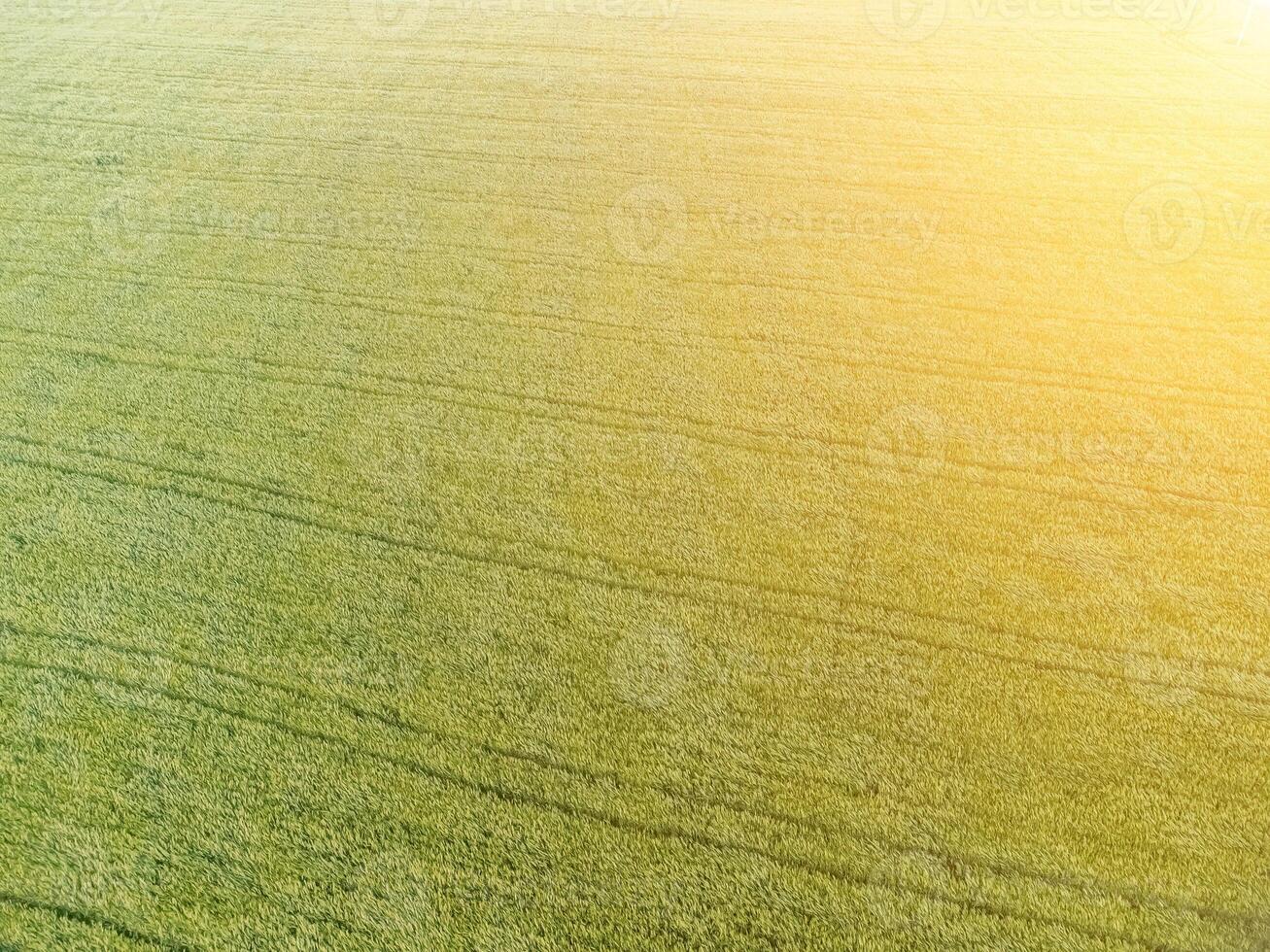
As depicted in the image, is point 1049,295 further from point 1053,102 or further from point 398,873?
point 398,873

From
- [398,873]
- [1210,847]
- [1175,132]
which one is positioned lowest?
[1175,132]

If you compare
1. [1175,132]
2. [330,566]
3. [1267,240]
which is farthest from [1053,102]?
[330,566]

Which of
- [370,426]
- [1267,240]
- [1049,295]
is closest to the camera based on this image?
[370,426]

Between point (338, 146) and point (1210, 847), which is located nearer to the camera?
point (1210, 847)

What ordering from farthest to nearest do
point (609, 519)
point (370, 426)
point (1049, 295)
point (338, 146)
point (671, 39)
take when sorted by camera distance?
point (671, 39)
point (338, 146)
point (1049, 295)
point (370, 426)
point (609, 519)

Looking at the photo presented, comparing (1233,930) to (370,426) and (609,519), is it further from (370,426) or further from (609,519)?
(370,426)

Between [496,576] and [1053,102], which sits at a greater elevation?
[496,576]

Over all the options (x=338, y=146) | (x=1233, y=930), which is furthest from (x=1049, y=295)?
(x=338, y=146)
